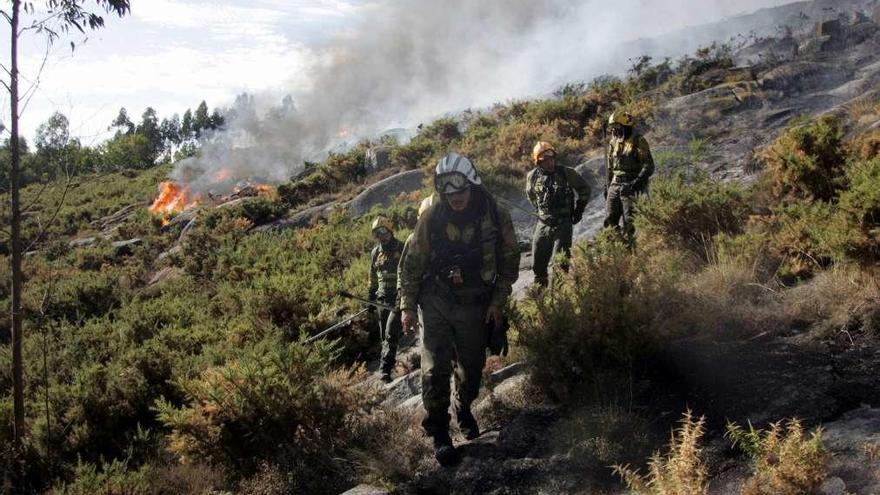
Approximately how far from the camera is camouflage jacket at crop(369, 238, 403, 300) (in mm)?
7391

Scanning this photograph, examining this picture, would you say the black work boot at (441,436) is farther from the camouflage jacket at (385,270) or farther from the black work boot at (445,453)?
the camouflage jacket at (385,270)

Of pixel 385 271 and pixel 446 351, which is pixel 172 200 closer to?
pixel 385 271

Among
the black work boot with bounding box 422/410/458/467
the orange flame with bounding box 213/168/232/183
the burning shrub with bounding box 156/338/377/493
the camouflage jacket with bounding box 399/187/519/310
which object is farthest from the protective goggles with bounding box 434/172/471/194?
the orange flame with bounding box 213/168/232/183

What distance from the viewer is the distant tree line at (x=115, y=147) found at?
6418mm

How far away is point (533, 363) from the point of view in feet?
14.2

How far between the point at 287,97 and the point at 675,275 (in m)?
24.4

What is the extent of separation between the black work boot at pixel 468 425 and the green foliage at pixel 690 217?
2.99 metres

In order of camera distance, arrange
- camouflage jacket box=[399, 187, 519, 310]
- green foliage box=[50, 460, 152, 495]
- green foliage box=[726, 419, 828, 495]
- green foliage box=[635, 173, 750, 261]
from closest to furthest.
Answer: green foliage box=[726, 419, 828, 495] → camouflage jacket box=[399, 187, 519, 310] → green foliage box=[50, 460, 152, 495] → green foliage box=[635, 173, 750, 261]

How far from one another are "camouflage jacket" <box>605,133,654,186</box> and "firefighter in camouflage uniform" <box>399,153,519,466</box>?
3259mm

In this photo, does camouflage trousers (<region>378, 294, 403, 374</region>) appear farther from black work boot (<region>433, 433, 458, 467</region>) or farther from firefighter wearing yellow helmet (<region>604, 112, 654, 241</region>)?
black work boot (<region>433, 433, 458, 467</region>)

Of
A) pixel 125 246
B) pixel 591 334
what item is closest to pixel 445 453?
pixel 591 334

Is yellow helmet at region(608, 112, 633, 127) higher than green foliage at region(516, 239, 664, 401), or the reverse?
yellow helmet at region(608, 112, 633, 127)

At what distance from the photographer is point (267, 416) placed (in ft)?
Result: 14.6

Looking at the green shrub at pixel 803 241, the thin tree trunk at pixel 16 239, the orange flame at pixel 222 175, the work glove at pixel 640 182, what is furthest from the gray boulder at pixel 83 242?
the green shrub at pixel 803 241
